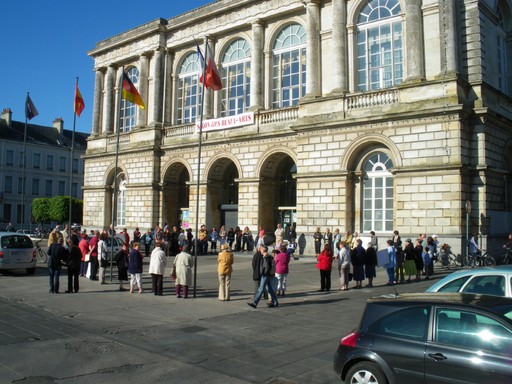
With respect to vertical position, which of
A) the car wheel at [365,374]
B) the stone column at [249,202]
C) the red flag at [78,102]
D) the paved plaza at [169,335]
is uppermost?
the red flag at [78,102]

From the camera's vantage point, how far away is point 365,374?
563 centimetres

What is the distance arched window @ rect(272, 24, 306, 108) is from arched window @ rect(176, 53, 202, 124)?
6472 millimetres

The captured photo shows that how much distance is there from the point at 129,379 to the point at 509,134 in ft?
77.4

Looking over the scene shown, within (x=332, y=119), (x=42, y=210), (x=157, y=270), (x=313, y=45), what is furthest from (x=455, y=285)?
(x=42, y=210)

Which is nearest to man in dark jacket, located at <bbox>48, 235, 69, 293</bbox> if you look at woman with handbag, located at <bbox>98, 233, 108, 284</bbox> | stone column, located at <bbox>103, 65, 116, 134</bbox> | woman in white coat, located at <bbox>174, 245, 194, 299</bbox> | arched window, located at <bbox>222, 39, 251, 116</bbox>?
woman with handbag, located at <bbox>98, 233, 108, 284</bbox>

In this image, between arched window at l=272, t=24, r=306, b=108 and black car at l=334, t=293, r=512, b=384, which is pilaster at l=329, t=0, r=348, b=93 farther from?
black car at l=334, t=293, r=512, b=384

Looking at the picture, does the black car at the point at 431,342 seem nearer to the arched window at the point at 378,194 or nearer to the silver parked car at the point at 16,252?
the silver parked car at the point at 16,252

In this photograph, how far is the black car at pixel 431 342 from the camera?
190 inches

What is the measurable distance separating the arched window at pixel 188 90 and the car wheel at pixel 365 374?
29739 millimetres

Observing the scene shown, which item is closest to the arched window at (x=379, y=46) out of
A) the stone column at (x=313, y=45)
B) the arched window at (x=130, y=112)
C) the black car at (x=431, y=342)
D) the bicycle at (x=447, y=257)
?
the stone column at (x=313, y=45)

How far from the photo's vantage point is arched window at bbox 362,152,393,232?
78.9 feet

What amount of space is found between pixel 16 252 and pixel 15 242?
0.37 meters

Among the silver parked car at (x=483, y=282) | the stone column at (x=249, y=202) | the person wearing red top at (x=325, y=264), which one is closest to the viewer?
the silver parked car at (x=483, y=282)

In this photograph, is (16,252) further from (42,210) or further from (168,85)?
(42,210)
